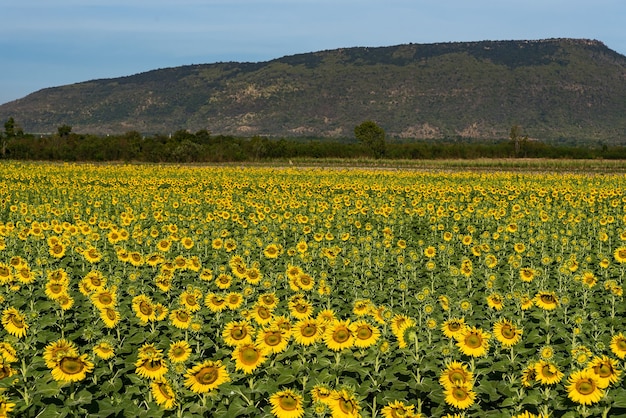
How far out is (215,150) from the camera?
2657 inches

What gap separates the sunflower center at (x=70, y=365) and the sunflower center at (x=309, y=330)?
169 centimetres

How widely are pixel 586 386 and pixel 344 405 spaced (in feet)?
5.55

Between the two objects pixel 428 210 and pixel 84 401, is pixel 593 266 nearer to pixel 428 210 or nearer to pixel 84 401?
pixel 428 210

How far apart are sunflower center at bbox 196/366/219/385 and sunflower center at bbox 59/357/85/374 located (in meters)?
0.87

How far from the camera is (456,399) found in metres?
4.04

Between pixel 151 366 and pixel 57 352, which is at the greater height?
pixel 57 352

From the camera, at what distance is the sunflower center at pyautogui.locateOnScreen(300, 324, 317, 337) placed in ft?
15.1

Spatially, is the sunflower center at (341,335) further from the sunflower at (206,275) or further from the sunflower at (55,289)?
the sunflower at (206,275)

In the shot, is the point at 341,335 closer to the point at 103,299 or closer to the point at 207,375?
the point at 207,375

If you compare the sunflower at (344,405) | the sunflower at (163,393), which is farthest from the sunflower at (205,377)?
the sunflower at (344,405)

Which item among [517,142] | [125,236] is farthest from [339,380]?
[517,142]

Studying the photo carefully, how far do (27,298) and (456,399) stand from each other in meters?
6.14

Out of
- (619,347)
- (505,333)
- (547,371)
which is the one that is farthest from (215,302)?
(619,347)

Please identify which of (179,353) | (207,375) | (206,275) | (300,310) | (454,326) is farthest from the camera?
(206,275)
